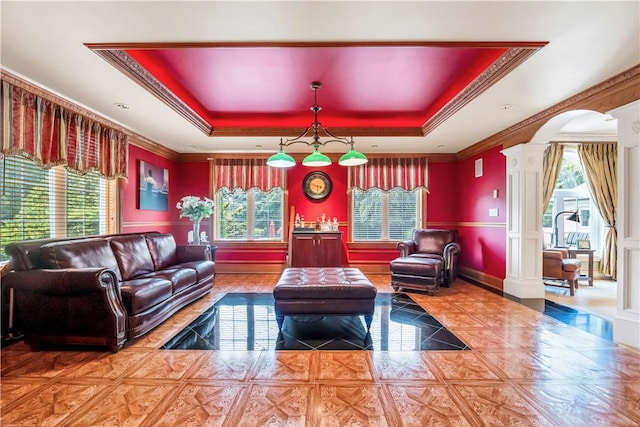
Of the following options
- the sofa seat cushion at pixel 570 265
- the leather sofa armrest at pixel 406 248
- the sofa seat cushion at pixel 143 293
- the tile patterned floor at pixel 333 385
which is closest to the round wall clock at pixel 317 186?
the leather sofa armrest at pixel 406 248

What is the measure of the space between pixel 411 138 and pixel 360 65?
2.32 m

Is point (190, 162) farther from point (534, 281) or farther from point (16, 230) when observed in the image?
point (534, 281)

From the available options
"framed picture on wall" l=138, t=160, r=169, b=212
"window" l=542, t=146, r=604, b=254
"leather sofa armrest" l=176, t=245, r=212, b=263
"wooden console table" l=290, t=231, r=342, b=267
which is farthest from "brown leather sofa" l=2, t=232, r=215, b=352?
"window" l=542, t=146, r=604, b=254

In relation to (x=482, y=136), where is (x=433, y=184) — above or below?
below

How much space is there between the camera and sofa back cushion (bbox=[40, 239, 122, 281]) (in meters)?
2.88

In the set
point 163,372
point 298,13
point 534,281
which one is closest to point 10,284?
point 163,372

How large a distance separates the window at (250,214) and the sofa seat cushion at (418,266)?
2705mm

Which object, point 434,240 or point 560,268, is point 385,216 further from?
A: point 560,268

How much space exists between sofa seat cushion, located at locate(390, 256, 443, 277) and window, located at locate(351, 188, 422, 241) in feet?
5.19

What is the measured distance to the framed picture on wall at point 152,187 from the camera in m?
5.18

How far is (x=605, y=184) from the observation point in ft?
19.2

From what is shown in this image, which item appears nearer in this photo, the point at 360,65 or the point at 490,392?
the point at 490,392

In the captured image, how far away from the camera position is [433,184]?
21.6 ft

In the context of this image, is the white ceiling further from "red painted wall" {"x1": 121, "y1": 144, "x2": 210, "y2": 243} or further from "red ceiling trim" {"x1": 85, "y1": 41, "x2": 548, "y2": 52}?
"red painted wall" {"x1": 121, "y1": 144, "x2": 210, "y2": 243}
